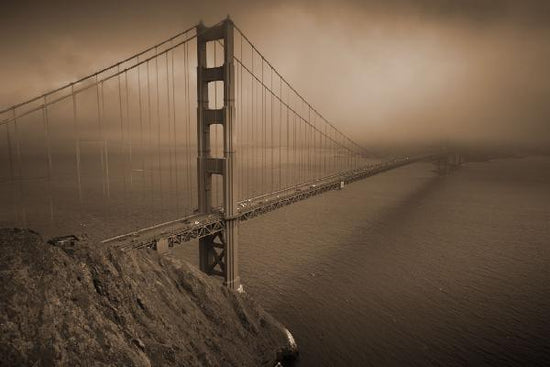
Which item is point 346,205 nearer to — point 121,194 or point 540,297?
point 540,297

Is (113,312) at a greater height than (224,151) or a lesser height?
lesser

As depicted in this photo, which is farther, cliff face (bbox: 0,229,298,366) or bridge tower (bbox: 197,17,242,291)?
bridge tower (bbox: 197,17,242,291)

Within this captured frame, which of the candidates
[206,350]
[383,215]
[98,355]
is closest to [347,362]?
[206,350]

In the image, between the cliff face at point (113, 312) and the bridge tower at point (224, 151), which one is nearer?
the cliff face at point (113, 312)

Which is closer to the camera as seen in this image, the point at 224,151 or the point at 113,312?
the point at 113,312
